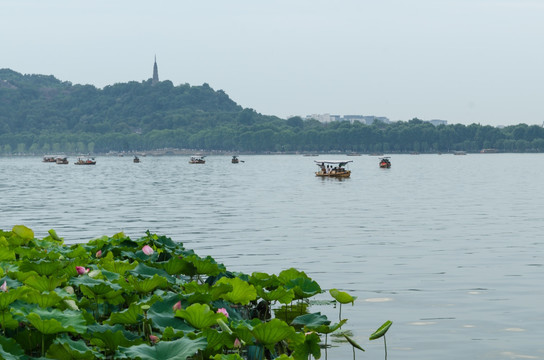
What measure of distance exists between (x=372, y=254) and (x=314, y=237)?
4.55 meters

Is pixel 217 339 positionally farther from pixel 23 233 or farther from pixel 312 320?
pixel 23 233

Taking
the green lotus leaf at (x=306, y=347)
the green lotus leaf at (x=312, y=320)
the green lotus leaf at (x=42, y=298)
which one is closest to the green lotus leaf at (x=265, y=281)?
the green lotus leaf at (x=312, y=320)

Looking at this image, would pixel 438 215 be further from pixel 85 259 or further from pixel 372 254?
pixel 85 259

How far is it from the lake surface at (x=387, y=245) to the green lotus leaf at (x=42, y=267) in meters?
3.87

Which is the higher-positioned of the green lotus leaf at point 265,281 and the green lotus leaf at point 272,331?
the green lotus leaf at point 272,331

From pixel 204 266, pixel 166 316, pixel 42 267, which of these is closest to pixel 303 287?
pixel 204 266

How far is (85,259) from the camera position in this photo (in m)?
10.1

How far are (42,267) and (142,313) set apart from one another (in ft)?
7.97

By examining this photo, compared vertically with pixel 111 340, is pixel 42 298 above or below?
above

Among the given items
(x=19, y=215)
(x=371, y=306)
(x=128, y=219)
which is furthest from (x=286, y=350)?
(x=19, y=215)

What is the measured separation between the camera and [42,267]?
9.01 m

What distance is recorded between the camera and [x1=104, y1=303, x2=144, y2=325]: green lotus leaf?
685 cm

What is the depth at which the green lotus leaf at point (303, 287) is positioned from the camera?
28.2 ft

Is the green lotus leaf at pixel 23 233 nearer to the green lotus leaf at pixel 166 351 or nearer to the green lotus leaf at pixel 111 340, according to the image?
the green lotus leaf at pixel 111 340
